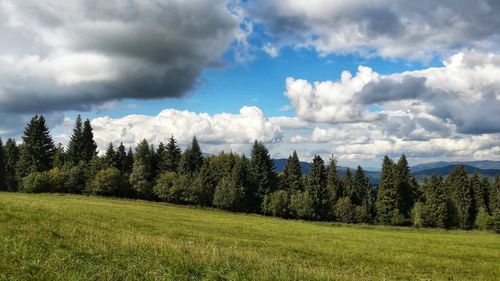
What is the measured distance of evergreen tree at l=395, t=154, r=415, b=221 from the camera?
109 metres

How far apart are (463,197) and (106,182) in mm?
93579

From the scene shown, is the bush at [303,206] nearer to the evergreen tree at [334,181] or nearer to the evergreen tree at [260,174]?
the evergreen tree at [260,174]

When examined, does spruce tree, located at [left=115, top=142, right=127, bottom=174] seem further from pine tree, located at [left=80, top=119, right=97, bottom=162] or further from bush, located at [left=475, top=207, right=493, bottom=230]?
bush, located at [left=475, top=207, right=493, bottom=230]

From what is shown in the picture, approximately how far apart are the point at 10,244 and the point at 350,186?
408 ft

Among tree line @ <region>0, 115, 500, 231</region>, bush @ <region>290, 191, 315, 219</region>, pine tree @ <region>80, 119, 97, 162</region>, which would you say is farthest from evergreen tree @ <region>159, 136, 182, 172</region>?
bush @ <region>290, 191, 315, 219</region>

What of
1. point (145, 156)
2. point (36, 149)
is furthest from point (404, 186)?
point (36, 149)

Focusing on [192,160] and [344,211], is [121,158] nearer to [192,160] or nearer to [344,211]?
[192,160]

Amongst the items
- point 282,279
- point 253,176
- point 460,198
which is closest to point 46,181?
point 253,176

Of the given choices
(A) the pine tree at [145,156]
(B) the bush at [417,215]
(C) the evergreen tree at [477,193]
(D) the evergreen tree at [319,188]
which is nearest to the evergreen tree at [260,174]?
(D) the evergreen tree at [319,188]

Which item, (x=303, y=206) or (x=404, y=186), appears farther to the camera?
(x=404, y=186)

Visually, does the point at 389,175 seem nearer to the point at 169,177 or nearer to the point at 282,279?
the point at 169,177

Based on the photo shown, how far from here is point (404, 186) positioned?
111438 millimetres

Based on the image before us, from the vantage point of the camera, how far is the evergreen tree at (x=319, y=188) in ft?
341

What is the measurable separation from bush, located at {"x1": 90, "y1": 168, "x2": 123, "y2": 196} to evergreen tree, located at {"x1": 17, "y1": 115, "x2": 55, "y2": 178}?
22550 mm
